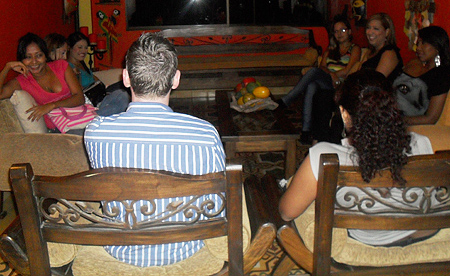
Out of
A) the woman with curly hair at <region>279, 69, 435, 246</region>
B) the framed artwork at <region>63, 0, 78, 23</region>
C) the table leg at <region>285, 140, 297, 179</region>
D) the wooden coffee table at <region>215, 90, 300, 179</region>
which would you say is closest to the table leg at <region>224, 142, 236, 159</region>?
the wooden coffee table at <region>215, 90, 300, 179</region>

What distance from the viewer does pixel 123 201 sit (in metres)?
1.09

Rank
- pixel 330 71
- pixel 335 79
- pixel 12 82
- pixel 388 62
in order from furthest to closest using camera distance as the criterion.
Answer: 1. pixel 330 71
2. pixel 335 79
3. pixel 388 62
4. pixel 12 82

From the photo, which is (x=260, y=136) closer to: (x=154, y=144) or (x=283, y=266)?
(x=283, y=266)

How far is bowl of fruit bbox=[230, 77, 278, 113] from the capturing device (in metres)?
3.52

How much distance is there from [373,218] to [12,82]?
98.2 inches

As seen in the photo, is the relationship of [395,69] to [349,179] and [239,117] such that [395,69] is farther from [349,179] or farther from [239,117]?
[349,179]

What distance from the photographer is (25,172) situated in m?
1.08

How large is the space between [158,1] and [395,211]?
613 cm

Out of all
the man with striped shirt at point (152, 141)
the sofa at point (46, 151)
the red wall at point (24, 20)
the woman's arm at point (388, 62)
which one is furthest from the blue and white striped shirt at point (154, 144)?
the red wall at point (24, 20)

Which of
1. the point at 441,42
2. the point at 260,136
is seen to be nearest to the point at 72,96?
the point at 260,136

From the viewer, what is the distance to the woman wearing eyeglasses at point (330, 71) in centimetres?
391

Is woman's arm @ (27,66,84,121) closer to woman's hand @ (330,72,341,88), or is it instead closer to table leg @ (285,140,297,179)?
table leg @ (285,140,297,179)

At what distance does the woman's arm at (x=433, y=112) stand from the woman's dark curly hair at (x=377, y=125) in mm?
1635

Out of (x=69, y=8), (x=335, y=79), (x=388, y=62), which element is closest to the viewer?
(x=388, y=62)
